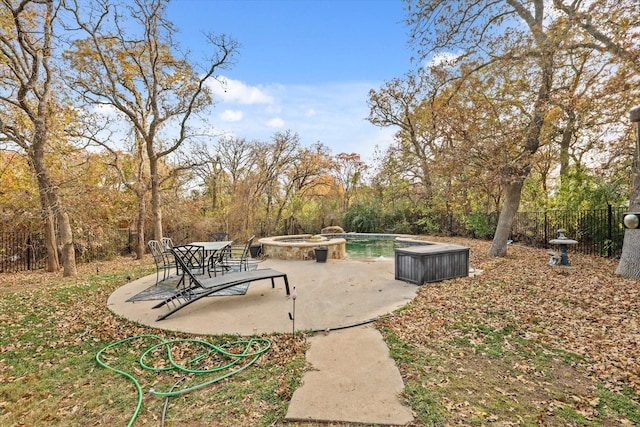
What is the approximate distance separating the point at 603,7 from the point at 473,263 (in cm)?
620

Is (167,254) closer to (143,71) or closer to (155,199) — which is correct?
(155,199)

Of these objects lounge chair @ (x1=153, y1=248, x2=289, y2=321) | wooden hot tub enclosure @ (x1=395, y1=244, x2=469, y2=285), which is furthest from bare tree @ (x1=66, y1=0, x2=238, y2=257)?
wooden hot tub enclosure @ (x1=395, y1=244, x2=469, y2=285)

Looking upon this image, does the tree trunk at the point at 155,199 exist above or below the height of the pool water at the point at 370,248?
above

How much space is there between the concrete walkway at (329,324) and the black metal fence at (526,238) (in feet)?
16.4

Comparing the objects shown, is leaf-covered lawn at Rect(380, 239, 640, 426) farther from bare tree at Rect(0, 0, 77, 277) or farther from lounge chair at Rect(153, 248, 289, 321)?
bare tree at Rect(0, 0, 77, 277)

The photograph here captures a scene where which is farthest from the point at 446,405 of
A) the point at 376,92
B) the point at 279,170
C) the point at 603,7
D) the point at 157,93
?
the point at 376,92

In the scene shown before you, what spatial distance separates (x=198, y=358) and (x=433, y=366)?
7.25ft

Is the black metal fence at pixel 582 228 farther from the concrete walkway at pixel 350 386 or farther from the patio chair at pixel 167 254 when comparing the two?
the patio chair at pixel 167 254

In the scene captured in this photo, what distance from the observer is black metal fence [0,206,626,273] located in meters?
7.94

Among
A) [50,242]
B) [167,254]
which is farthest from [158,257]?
[50,242]

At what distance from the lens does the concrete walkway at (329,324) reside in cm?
212

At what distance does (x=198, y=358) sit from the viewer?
285 centimetres

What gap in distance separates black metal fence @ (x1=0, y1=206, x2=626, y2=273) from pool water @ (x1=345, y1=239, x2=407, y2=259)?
472cm

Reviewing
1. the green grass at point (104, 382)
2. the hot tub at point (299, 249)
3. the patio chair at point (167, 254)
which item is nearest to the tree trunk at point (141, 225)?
the patio chair at point (167, 254)
